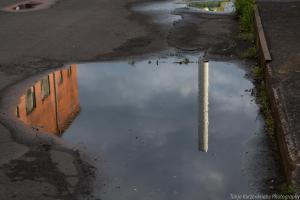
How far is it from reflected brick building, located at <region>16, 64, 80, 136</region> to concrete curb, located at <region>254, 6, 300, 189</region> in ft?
9.93

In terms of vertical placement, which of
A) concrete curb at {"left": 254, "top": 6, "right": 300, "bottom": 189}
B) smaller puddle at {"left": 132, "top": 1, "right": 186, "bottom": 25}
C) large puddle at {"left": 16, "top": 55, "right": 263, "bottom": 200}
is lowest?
smaller puddle at {"left": 132, "top": 1, "right": 186, "bottom": 25}

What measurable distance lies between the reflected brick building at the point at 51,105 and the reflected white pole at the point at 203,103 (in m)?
1.98

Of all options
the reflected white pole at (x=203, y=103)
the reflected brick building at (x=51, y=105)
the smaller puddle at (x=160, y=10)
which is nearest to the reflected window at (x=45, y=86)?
the reflected brick building at (x=51, y=105)

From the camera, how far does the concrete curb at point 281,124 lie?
19.4 feet

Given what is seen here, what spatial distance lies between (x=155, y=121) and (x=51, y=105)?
6.70ft

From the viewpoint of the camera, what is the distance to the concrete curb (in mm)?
5898

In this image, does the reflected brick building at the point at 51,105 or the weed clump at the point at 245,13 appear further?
the weed clump at the point at 245,13

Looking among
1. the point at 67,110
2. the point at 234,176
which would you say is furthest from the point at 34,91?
the point at 234,176

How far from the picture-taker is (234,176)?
21.2 ft

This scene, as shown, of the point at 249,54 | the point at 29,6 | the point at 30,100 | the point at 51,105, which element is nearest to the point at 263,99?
the point at 249,54

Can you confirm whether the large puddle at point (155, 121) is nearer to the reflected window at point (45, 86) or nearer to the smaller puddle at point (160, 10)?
the reflected window at point (45, 86)

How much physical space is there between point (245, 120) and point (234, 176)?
1871 millimetres

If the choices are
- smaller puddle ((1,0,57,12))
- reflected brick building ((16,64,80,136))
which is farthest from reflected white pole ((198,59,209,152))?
smaller puddle ((1,0,57,12))

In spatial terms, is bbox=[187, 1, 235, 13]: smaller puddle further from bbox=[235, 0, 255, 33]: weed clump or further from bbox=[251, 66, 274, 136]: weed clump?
bbox=[251, 66, 274, 136]: weed clump
